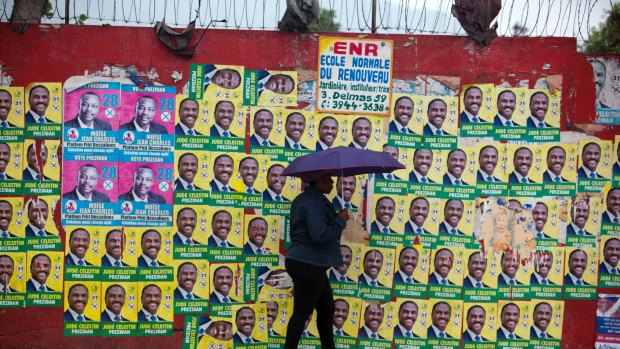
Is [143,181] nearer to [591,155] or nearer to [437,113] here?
[437,113]

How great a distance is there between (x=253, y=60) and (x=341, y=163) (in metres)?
1.39

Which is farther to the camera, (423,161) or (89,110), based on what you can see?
(423,161)

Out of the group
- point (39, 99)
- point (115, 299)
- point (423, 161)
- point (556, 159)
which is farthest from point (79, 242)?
point (556, 159)

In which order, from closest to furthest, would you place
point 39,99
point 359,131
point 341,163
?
point 341,163
point 39,99
point 359,131

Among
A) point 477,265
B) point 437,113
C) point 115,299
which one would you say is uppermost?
point 437,113

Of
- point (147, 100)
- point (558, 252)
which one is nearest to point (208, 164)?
point (147, 100)

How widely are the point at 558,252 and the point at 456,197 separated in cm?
100

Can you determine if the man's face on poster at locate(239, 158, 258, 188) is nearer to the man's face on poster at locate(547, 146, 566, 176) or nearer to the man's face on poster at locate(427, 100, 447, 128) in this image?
the man's face on poster at locate(427, 100, 447, 128)

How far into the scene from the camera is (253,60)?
17.1ft

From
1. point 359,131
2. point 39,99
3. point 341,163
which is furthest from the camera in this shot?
point 359,131

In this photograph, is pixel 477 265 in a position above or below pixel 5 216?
below

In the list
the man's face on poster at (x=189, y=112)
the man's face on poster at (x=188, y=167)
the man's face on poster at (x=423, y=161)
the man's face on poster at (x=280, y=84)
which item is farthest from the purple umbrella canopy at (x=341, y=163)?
the man's face on poster at (x=189, y=112)

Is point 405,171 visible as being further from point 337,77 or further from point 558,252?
point 558,252

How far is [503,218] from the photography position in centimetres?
529
